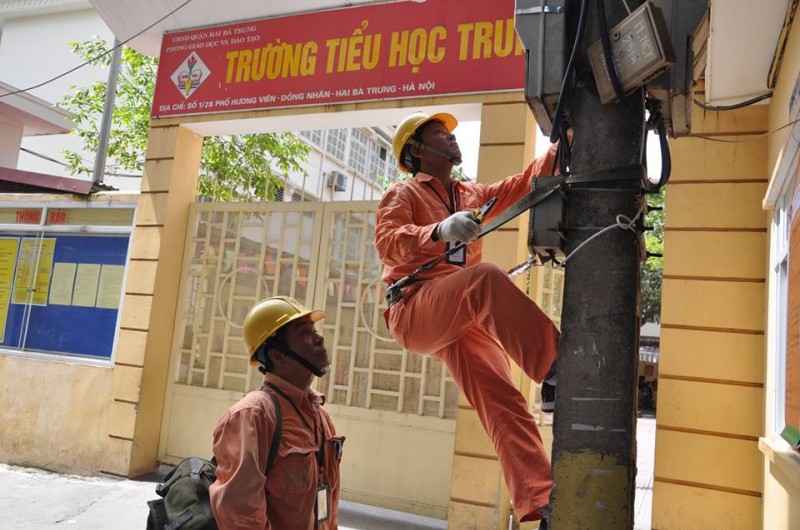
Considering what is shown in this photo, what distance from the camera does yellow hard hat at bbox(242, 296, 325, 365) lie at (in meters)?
2.98

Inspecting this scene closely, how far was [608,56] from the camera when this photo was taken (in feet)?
5.38

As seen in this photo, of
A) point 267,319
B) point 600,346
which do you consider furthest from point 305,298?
point 600,346

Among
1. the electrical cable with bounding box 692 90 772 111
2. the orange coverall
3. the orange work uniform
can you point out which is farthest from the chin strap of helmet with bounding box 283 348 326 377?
the electrical cable with bounding box 692 90 772 111

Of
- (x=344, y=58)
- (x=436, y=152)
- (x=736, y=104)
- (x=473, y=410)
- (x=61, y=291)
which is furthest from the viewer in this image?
(x=61, y=291)

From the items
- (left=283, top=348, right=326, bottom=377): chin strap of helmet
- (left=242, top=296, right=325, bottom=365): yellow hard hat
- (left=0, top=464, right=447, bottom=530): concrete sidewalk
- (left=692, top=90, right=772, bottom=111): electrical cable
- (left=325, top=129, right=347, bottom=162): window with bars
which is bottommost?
(left=0, top=464, right=447, bottom=530): concrete sidewalk

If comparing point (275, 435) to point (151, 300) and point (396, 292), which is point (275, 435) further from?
point (151, 300)

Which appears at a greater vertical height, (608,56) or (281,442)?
(608,56)

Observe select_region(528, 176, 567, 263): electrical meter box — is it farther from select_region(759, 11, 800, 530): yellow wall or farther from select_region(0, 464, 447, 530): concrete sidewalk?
select_region(0, 464, 447, 530): concrete sidewalk

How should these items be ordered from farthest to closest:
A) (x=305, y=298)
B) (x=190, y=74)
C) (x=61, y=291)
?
(x=61, y=291), (x=190, y=74), (x=305, y=298)

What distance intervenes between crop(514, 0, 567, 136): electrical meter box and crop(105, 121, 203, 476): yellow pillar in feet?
17.1

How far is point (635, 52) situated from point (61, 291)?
22.2 feet

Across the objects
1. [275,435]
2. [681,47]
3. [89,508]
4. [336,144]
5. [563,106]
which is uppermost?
[336,144]

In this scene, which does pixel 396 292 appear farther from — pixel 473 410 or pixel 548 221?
pixel 473 410

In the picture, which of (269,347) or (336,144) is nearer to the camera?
(269,347)
